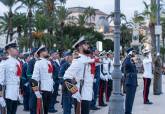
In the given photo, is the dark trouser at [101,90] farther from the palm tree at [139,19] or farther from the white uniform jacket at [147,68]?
the palm tree at [139,19]

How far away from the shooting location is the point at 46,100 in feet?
35.3

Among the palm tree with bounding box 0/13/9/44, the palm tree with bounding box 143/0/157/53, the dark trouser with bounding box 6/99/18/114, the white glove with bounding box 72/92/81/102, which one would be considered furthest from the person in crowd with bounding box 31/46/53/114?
the palm tree with bounding box 0/13/9/44

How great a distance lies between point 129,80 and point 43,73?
3.14 meters

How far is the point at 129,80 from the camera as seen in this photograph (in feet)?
42.8

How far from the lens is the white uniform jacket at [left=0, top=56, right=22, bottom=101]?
31.6 feet

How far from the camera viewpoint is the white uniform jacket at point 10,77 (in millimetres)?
9633

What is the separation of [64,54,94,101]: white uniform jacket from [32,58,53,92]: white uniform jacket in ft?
4.62

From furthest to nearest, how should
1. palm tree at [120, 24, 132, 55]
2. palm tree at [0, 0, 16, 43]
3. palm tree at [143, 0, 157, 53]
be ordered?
palm tree at [120, 24, 132, 55] < palm tree at [0, 0, 16, 43] < palm tree at [143, 0, 157, 53]

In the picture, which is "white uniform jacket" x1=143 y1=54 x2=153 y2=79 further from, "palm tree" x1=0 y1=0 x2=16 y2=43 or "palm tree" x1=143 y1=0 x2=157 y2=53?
"palm tree" x1=0 y1=0 x2=16 y2=43

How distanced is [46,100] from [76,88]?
1740 millimetres

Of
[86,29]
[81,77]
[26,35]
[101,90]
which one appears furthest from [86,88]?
[86,29]

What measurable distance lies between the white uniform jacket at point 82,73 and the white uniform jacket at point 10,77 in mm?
1128

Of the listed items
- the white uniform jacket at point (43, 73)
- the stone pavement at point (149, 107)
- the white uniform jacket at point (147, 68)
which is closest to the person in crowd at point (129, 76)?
the stone pavement at point (149, 107)

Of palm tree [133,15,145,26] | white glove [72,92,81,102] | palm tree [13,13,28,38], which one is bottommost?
white glove [72,92,81,102]
